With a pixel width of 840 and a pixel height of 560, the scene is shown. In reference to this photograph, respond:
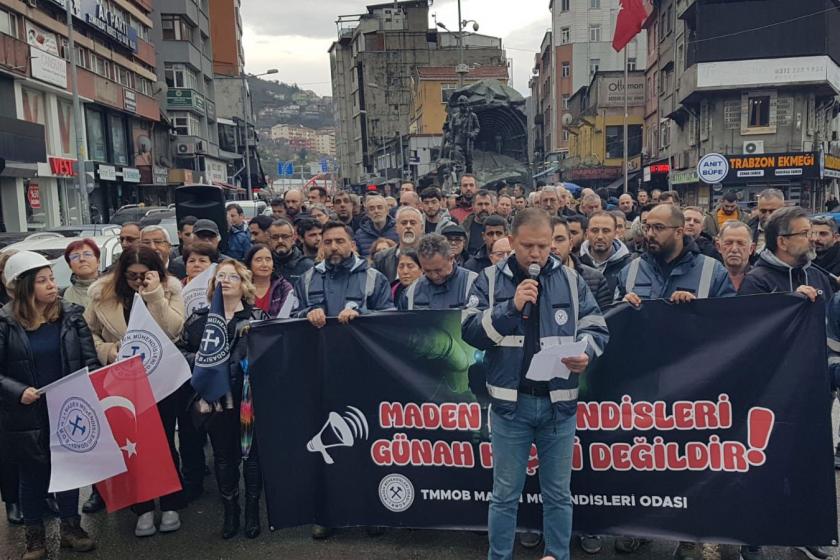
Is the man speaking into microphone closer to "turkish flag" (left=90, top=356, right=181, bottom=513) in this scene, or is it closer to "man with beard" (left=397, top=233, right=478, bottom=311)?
"man with beard" (left=397, top=233, right=478, bottom=311)

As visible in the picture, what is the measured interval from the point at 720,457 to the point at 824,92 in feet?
109

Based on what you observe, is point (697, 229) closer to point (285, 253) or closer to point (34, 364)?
point (285, 253)

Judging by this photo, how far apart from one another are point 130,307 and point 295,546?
203cm

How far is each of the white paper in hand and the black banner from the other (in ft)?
2.69

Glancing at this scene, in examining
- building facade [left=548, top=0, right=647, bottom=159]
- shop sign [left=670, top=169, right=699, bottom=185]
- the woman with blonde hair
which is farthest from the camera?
building facade [left=548, top=0, right=647, bottom=159]

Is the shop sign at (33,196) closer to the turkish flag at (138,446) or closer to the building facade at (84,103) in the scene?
the building facade at (84,103)

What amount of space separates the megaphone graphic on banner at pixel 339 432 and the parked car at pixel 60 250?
16.5 feet

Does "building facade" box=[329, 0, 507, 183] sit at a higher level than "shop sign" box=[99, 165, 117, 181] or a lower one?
higher

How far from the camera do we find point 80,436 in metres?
4.40

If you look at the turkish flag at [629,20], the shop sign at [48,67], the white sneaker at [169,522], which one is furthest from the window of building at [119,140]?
the white sneaker at [169,522]

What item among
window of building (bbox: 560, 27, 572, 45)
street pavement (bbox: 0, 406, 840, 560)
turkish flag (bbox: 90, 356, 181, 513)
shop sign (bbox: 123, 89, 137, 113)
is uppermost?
window of building (bbox: 560, 27, 572, 45)

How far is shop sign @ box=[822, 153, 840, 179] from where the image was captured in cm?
3097

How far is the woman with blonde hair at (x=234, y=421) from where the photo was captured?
4.61 m

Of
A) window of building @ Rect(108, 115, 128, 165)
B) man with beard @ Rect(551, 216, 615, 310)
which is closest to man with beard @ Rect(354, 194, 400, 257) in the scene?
man with beard @ Rect(551, 216, 615, 310)
